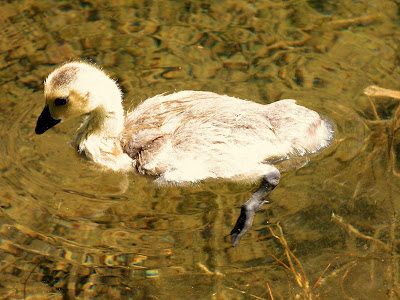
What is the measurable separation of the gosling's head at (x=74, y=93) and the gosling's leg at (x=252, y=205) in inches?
44.1

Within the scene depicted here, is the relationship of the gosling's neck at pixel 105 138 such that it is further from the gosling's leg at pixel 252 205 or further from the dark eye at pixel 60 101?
the gosling's leg at pixel 252 205

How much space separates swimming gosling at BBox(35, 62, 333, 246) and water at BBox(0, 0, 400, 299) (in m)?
0.21

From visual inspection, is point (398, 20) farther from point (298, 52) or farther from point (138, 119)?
point (138, 119)

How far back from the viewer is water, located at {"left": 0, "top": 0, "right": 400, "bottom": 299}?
11.4 ft

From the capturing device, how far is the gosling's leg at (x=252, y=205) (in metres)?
3.63

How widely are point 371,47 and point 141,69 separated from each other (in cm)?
199

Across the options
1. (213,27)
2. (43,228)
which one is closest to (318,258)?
(43,228)

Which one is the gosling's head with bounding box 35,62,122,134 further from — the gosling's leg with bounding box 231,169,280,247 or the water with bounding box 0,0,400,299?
the gosling's leg with bounding box 231,169,280,247

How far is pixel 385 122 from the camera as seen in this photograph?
14.1 ft

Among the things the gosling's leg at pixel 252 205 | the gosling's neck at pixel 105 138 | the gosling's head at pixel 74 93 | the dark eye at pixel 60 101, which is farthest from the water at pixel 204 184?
the dark eye at pixel 60 101

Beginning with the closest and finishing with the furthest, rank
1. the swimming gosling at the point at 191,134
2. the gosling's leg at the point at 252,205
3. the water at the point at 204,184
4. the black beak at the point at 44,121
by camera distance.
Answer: the water at the point at 204,184, the gosling's leg at the point at 252,205, the swimming gosling at the point at 191,134, the black beak at the point at 44,121

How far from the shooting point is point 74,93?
3.79 m

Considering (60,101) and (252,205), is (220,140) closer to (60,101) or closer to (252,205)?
(252,205)

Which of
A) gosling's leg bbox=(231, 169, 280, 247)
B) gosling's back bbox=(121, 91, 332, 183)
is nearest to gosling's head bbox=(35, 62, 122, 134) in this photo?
gosling's back bbox=(121, 91, 332, 183)
